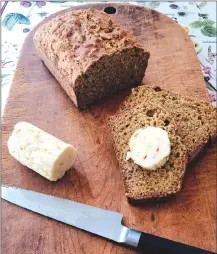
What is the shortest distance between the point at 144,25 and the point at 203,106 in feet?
3.16

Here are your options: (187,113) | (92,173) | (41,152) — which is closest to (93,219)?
(92,173)

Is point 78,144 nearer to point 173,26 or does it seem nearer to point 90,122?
point 90,122

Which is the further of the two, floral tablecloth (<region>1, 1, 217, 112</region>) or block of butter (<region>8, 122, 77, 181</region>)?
floral tablecloth (<region>1, 1, 217, 112</region>)

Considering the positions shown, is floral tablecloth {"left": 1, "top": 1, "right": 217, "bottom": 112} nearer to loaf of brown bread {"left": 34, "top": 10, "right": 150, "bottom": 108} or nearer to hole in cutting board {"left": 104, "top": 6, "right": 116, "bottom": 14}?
hole in cutting board {"left": 104, "top": 6, "right": 116, "bottom": 14}

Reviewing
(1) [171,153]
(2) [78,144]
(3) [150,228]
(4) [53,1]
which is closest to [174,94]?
(1) [171,153]

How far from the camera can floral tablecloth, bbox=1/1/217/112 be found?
293 cm

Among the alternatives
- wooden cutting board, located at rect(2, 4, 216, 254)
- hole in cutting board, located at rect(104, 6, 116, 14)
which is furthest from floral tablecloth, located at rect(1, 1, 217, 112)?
hole in cutting board, located at rect(104, 6, 116, 14)

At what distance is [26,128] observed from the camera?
2.09m

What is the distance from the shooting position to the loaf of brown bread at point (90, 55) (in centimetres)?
229

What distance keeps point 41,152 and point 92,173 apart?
32 centimetres

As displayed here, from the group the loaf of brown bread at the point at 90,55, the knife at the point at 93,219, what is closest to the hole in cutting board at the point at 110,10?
the loaf of brown bread at the point at 90,55

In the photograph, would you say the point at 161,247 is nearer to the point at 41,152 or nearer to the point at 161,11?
the point at 41,152

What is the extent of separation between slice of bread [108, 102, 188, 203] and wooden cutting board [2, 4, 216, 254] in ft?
0.22

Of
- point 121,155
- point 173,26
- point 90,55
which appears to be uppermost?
point 90,55
